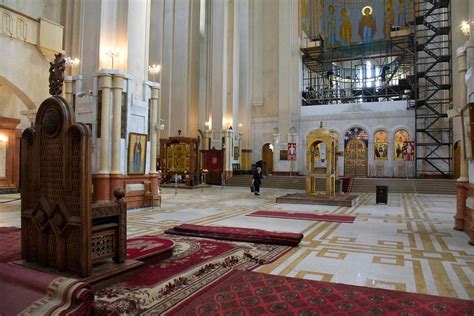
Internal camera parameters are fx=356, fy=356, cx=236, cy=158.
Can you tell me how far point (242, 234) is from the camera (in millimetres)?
5676

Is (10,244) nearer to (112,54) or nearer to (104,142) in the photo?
(104,142)

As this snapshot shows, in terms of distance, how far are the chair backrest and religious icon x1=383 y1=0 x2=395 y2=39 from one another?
3005 cm

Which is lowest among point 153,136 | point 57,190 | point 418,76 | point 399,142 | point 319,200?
point 319,200

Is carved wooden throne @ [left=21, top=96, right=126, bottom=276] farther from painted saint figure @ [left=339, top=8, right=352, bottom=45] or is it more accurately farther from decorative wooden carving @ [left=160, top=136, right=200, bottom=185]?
painted saint figure @ [left=339, top=8, right=352, bottom=45]

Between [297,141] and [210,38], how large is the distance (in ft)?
31.1

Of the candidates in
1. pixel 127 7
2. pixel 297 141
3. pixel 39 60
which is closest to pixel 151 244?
pixel 127 7

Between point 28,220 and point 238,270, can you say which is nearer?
point 28,220

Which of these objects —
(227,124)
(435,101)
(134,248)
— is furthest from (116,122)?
(435,101)

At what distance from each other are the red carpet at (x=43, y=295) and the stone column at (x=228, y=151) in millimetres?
18802

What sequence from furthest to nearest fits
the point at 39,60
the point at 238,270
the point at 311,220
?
the point at 39,60, the point at 311,220, the point at 238,270

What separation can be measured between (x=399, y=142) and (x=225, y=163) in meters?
10.7

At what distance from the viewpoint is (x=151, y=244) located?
4445 millimetres

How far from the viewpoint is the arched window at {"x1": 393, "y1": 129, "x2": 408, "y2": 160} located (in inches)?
854

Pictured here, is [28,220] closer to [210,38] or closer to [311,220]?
[311,220]
